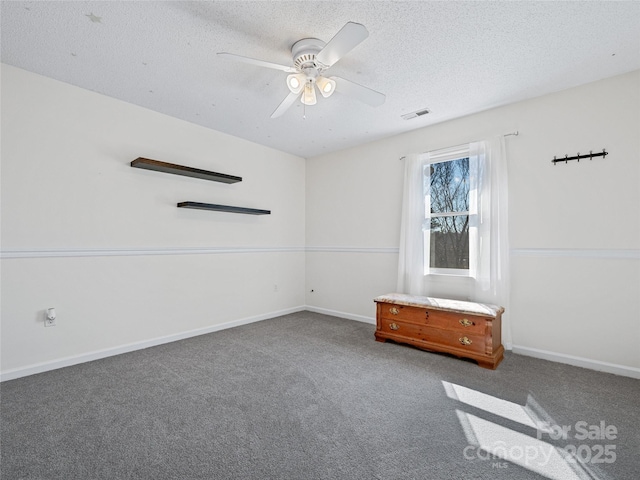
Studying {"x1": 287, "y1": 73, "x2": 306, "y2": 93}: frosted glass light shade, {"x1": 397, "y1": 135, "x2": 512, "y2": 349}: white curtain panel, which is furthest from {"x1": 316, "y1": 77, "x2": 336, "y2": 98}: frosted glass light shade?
{"x1": 397, "y1": 135, "x2": 512, "y2": 349}: white curtain panel

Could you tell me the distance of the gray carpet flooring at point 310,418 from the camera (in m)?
1.47

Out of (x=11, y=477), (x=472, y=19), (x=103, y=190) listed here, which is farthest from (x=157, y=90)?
(x=11, y=477)

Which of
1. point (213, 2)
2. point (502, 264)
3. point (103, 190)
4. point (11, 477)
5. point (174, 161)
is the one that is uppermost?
point (213, 2)

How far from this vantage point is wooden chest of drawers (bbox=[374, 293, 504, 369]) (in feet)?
8.74

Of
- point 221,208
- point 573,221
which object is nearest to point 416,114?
point 573,221

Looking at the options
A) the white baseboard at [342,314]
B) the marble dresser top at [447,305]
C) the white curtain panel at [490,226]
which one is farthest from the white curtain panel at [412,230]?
the white baseboard at [342,314]

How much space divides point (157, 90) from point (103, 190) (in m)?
1.15

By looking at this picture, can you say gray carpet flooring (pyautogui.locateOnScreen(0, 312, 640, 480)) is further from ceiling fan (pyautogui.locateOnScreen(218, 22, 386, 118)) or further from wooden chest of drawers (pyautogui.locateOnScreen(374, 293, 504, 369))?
ceiling fan (pyautogui.locateOnScreen(218, 22, 386, 118))

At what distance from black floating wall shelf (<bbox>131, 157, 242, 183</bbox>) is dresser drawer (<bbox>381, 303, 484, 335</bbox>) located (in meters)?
2.54

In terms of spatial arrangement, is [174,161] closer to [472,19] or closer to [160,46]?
[160,46]

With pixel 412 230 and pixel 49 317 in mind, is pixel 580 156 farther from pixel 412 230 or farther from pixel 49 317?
pixel 49 317

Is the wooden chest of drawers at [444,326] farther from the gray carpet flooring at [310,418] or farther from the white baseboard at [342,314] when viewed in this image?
the white baseboard at [342,314]

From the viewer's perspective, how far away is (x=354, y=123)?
3572mm

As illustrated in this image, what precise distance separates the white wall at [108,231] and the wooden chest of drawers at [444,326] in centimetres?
203
